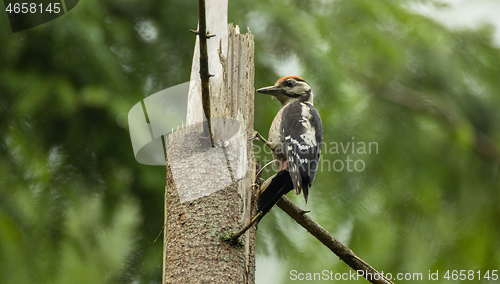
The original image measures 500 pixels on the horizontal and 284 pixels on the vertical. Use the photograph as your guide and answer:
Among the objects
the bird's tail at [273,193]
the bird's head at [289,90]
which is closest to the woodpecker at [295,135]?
the bird's head at [289,90]

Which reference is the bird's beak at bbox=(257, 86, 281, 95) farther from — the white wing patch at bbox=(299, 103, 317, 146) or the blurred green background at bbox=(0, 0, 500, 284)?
the white wing patch at bbox=(299, 103, 317, 146)

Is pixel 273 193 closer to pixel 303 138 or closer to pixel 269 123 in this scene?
pixel 269 123

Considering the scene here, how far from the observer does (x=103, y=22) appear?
2.50 meters

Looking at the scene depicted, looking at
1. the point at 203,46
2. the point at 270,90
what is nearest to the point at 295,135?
the point at 270,90

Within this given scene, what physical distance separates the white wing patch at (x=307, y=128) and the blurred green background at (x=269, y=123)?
116 millimetres

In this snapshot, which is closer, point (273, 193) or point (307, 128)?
point (273, 193)

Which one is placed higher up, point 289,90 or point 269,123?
point 289,90

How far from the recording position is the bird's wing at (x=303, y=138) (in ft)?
8.69

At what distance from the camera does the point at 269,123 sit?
280cm

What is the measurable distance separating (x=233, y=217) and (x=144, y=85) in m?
1.15

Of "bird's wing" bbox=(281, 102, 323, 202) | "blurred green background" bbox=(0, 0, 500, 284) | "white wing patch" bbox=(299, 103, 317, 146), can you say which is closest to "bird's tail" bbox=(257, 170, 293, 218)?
"bird's wing" bbox=(281, 102, 323, 202)

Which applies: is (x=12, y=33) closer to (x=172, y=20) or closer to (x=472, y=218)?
(x=172, y=20)

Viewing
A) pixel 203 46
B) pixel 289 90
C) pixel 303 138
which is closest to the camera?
pixel 203 46

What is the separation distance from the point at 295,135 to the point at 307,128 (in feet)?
0.37
